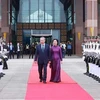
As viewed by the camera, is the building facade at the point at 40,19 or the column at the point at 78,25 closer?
the column at the point at 78,25

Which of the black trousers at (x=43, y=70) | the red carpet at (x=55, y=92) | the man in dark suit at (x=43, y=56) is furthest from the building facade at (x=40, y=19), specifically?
the red carpet at (x=55, y=92)

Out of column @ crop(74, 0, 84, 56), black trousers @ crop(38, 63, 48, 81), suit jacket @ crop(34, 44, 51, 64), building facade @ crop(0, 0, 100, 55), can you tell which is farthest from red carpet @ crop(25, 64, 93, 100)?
building facade @ crop(0, 0, 100, 55)

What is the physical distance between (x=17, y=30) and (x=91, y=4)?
67.4 ft

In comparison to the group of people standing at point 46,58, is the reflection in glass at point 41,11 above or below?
above

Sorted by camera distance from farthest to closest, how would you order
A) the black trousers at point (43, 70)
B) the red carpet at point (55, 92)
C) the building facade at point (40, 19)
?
the building facade at point (40, 19), the black trousers at point (43, 70), the red carpet at point (55, 92)

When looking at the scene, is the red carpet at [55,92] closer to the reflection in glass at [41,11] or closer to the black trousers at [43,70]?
the black trousers at [43,70]

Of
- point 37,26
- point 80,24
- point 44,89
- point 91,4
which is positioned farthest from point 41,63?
point 37,26

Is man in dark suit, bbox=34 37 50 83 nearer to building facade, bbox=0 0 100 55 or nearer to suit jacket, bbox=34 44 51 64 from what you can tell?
suit jacket, bbox=34 44 51 64

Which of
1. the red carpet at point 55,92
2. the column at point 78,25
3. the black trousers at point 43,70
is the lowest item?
the red carpet at point 55,92

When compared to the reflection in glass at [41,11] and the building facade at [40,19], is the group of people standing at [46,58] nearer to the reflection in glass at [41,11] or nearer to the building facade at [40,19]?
the building facade at [40,19]

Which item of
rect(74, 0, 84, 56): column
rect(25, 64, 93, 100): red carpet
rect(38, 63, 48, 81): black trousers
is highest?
rect(74, 0, 84, 56): column

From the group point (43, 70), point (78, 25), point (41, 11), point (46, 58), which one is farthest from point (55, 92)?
point (41, 11)

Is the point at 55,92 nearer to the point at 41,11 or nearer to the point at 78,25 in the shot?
the point at 78,25

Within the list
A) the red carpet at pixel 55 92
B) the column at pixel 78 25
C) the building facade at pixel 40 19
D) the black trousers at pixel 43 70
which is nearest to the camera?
the red carpet at pixel 55 92
